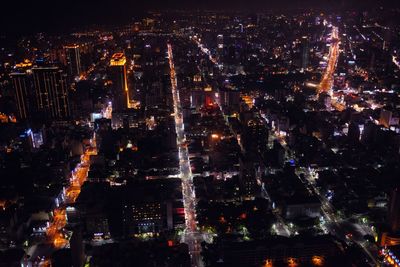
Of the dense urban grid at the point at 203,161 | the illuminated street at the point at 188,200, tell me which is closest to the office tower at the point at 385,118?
the dense urban grid at the point at 203,161

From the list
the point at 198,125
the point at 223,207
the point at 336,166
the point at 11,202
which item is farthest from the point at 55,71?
the point at 336,166

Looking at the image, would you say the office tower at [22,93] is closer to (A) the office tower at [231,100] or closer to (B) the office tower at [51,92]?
(B) the office tower at [51,92]

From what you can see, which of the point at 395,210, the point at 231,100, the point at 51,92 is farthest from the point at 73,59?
the point at 395,210

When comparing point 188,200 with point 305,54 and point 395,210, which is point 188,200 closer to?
point 395,210

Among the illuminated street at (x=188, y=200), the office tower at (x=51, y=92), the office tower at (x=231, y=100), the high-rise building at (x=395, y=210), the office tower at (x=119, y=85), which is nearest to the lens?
the illuminated street at (x=188, y=200)

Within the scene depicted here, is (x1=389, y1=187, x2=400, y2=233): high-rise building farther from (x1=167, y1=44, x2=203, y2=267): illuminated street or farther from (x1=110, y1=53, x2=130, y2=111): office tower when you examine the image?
(x1=110, y1=53, x2=130, y2=111): office tower

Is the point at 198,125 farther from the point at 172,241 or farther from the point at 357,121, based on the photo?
the point at 172,241

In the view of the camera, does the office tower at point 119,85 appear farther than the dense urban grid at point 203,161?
Yes
